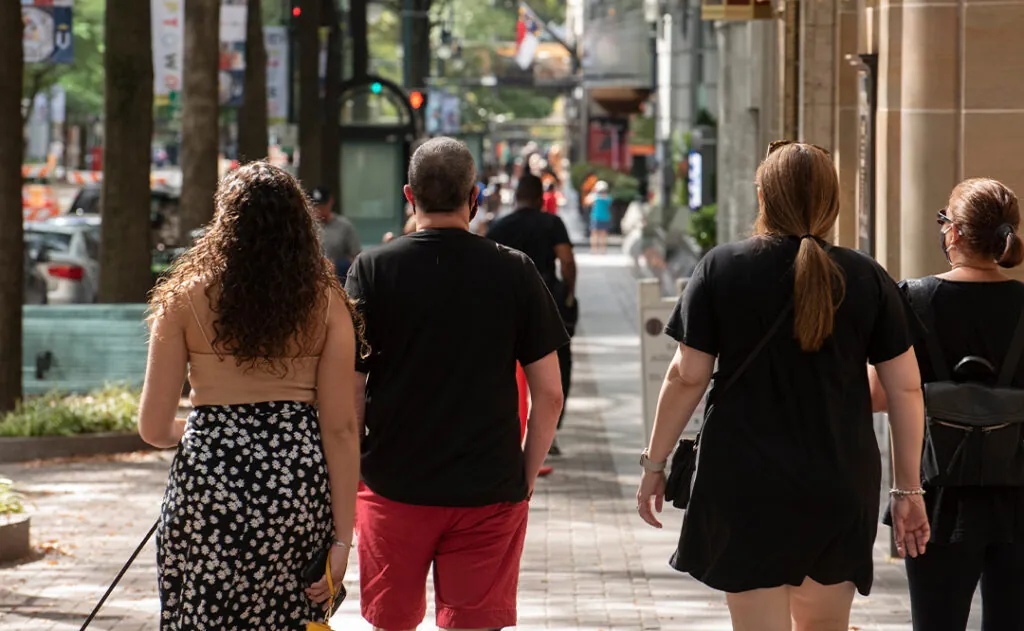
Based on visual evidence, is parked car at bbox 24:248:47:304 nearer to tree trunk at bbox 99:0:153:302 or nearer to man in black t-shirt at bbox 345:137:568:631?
tree trunk at bbox 99:0:153:302

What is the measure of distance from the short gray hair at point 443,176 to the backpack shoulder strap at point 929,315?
1313mm

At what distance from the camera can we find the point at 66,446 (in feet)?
43.9

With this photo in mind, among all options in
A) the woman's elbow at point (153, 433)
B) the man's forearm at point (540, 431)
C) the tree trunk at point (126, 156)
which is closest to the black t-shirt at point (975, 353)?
the man's forearm at point (540, 431)

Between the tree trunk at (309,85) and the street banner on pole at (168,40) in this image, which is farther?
the tree trunk at (309,85)

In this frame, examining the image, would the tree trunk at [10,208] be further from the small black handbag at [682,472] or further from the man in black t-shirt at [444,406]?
the small black handbag at [682,472]

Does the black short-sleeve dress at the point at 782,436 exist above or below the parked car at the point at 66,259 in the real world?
above

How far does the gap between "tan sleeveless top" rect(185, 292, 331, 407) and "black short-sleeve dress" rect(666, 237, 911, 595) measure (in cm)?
108

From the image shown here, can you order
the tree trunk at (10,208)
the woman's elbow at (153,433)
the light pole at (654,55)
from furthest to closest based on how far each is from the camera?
the light pole at (654,55), the tree trunk at (10,208), the woman's elbow at (153,433)

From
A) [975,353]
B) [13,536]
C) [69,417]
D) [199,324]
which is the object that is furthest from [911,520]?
[69,417]

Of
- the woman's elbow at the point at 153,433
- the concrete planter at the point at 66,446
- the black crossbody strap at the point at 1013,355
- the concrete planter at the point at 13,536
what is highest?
the black crossbody strap at the point at 1013,355

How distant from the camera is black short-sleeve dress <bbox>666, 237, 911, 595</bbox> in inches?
189

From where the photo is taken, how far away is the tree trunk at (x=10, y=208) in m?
14.0

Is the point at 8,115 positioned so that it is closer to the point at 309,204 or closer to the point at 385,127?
the point at 309,204

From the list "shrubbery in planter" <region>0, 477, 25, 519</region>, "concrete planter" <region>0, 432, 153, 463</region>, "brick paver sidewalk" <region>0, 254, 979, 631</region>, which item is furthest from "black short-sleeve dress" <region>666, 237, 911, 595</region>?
"concrete planter" <region>0, 432, 153, 463</region>
